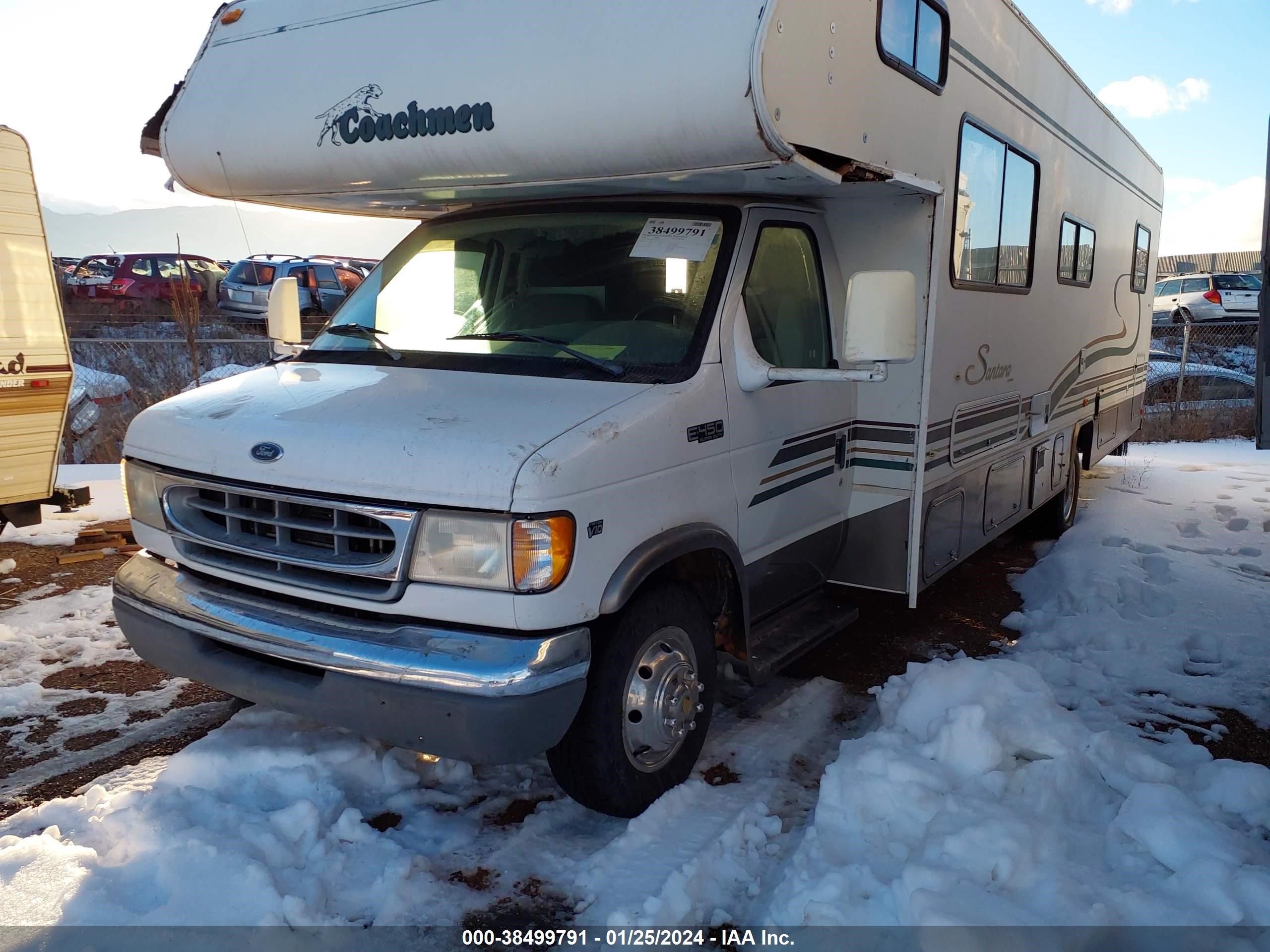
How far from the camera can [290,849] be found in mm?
3125

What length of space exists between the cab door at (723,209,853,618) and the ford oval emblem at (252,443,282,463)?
161 centimetres

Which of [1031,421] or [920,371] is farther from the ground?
[920,371]

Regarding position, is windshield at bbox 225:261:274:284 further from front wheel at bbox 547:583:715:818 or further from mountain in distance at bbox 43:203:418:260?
front wheel at bbox 547:583:715:818

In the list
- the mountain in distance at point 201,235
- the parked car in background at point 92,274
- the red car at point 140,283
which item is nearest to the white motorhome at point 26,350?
the mountain in distance at point 201,235

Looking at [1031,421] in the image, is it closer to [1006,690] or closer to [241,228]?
[1006,690]

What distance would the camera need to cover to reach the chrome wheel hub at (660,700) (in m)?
3.41

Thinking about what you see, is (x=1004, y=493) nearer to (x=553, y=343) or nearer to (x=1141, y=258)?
(x=553, y=343)

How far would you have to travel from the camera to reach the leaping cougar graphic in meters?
3.99

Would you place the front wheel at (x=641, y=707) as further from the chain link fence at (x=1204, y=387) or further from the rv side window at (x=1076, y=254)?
the chain link fence at (x=1204, y=387)

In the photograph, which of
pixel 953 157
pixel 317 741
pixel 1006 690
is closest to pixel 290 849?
pixel 317 741

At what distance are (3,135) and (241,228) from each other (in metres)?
2.25

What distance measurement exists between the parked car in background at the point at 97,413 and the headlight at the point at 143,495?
27.7ft

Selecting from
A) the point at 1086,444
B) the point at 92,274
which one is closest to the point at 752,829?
the point at 1086,444

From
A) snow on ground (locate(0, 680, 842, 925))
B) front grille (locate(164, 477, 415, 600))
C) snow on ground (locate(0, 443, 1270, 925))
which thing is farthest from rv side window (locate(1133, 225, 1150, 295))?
front grille (locate(164, 477, 415, 600))
